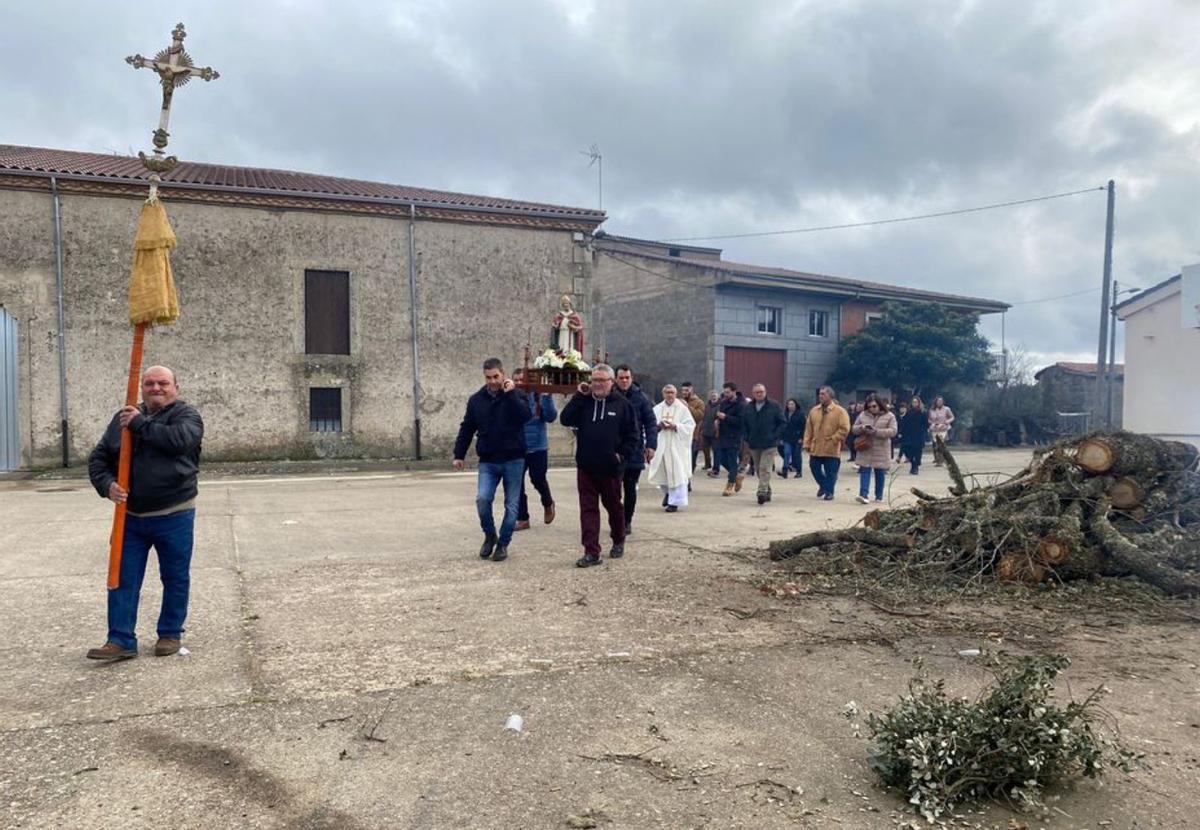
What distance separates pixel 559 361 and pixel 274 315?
1186 cm

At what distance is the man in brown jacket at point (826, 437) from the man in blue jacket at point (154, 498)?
8856 millimetres

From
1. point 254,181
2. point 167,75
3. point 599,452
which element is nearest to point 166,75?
point 167,75

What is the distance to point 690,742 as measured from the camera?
3.51m

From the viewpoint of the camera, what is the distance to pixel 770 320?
28.9 meters

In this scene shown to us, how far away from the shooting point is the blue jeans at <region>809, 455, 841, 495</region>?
12211mm

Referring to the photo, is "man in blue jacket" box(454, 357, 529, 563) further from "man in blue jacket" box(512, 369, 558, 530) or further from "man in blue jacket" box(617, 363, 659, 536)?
"man in blue jacket" box(617, 363, 659, 536)

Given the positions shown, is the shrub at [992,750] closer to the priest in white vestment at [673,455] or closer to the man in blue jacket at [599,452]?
the man in blue jacket at [599,452]

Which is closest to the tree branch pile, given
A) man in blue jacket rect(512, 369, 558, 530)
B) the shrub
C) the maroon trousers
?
the maroon trousers

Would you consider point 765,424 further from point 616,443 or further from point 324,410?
point 324,410

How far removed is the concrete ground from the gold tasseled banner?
1.86m

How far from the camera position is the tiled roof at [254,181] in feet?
60.0

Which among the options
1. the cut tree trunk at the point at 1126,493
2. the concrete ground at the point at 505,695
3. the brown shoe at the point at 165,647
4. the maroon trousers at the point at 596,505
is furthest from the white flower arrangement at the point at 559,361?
the brown shoe at the point at 165,647

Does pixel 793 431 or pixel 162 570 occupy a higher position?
pixel 793 431

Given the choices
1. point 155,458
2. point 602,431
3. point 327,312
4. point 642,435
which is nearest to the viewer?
point 155,458
